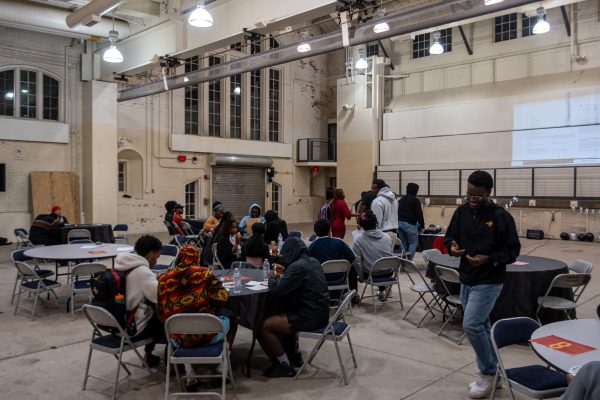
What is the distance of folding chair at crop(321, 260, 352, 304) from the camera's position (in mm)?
5254

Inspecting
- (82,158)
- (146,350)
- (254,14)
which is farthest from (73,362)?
(82,158)

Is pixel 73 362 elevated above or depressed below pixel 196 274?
below

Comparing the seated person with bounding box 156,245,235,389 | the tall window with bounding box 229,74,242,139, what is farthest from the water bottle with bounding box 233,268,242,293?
the tall window with bounding box 229,74,242,139

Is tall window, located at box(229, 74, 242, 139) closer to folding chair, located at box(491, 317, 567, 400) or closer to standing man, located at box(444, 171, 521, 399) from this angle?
standing man, located at box(444, 171, 521, 399)

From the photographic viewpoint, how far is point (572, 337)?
2746 millimetres

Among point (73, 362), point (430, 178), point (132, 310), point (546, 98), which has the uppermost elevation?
point (546, 98)

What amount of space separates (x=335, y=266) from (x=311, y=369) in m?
1.34

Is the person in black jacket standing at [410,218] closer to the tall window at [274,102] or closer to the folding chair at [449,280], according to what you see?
the folding chair at [449,280]

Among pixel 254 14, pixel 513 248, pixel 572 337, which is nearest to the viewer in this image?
pixel 572 337

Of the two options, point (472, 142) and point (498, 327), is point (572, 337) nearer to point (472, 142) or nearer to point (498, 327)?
point (498, 327)

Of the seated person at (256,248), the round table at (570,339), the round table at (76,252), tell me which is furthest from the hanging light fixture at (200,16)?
the round table at (570,339)

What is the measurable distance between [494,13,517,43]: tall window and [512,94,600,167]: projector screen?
8.28 ft

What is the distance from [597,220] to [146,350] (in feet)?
42.7

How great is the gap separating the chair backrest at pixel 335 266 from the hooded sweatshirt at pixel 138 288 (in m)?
2.04
